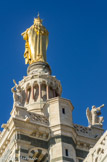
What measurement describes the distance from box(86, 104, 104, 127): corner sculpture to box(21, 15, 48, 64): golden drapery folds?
9.53 meters

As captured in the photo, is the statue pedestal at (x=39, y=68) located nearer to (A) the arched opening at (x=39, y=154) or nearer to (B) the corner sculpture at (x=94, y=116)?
(B) the corner sculpture at (x=94, y=116)

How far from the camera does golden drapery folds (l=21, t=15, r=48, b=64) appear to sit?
48781 mm

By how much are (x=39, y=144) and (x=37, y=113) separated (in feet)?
15.2

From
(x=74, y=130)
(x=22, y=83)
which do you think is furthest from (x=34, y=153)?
(x=22, y=83)

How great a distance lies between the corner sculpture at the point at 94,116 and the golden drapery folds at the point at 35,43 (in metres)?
9.53

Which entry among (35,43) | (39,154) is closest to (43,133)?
(39,154)

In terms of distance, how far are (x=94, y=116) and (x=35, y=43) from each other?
41.0 ft

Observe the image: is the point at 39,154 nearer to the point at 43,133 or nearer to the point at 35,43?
the point at 43,133

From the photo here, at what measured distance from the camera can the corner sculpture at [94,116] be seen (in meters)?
41.4

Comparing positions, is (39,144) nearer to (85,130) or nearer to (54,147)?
(54,147)

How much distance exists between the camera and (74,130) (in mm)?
38031

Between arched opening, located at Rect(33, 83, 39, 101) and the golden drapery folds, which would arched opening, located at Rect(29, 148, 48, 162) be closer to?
Result: arched opening, located at Rect(33, 83, 39, 101)

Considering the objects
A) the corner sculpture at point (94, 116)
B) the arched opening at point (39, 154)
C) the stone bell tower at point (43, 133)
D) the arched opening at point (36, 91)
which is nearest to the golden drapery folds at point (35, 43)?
the arched opening at point (36, 91)

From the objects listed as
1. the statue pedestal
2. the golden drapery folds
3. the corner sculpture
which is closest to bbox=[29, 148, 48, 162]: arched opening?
the corner sculpture
